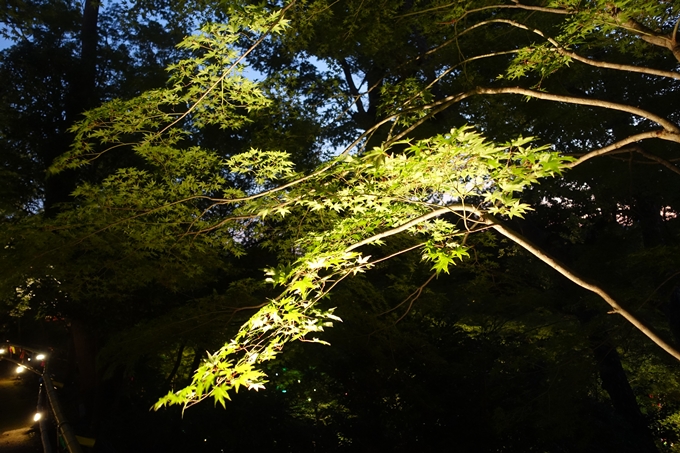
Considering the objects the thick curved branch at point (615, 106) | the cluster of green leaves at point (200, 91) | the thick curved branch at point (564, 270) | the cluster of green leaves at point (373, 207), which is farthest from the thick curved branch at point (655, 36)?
the cluster of green leaves at point (200, 91)

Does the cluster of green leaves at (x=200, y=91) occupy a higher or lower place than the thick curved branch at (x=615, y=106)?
higher

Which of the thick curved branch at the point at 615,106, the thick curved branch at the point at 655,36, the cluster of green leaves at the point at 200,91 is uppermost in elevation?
the cluster of green leaves at the point at 200,91

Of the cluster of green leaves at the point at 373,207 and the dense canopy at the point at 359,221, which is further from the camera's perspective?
the dense canopy at the point at 359,221

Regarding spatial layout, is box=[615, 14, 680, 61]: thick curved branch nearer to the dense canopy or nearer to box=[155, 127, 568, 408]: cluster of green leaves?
the dense canopy

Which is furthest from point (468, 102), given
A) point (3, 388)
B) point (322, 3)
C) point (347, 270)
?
point (3, 388)

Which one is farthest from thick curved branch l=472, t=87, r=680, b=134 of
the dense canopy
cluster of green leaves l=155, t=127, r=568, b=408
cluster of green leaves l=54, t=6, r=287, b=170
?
cluster of green leaves l=54, t=6, r=287, b=170

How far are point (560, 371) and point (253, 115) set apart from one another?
514cm

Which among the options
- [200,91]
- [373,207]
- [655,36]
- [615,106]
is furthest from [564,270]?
[200,91]

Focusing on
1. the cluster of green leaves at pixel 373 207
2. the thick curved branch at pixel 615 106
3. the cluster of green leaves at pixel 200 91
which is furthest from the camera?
the cluster of green leaves at pixel 200 91

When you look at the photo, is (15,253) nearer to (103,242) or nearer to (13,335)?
(103,242)

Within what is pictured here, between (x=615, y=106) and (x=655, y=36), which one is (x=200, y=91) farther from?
(x=655, y=36)

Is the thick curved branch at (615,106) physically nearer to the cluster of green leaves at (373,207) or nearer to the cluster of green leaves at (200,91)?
the cluster of green leaves at (373,207)

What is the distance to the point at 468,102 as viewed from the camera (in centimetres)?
691

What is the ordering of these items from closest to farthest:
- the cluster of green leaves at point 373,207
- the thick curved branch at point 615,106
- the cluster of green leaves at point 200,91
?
the cluster of green leaves at point 373,207
the thick curved branch at point 615,106
the cluster of green leaves at point 200,91
